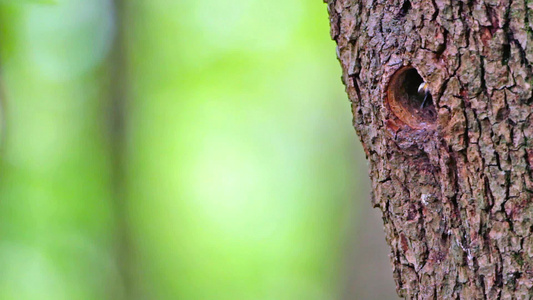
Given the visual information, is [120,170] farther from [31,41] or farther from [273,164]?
[273,164]

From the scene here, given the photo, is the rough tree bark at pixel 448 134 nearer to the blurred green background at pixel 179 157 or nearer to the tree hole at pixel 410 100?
the tree hole at pixel 410 100

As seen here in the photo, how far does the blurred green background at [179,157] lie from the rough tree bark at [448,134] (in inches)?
87.0

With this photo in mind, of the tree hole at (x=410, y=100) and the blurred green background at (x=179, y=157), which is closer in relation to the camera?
the tree hole at (x=410, y=100)

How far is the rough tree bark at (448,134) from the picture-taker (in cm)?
88

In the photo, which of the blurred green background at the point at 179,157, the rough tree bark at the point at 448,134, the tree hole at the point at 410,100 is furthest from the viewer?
the blurred green background at the point at 179,157

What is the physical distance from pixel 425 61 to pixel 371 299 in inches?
93.9

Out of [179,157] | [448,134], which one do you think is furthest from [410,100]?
[179,157]

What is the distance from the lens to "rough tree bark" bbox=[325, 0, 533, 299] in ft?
2.88

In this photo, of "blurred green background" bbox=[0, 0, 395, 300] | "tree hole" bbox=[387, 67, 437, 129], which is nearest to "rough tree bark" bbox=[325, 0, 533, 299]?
"tree hole" bbox=[387, 67, 437, 129]

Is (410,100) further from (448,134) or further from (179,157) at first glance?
(179,157)

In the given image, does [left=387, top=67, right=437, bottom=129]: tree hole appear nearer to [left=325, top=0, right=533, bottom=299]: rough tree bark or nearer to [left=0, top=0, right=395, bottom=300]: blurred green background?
[left=325, top=0, right=533, bottom=299]: rough tree bark

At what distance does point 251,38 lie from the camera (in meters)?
5.80

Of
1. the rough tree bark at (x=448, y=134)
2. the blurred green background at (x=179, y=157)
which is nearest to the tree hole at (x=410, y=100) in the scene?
the rough tree bark at (x=448, y=134)

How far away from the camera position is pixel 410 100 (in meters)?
1.04
